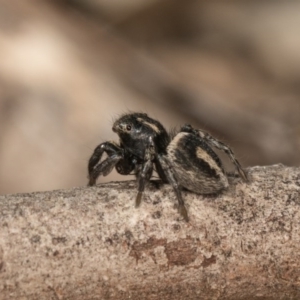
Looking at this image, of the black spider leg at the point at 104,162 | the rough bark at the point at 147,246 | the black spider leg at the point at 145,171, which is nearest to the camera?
the rough bark at the point at 147,246

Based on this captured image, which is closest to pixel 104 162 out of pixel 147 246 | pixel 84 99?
pixel 147 246

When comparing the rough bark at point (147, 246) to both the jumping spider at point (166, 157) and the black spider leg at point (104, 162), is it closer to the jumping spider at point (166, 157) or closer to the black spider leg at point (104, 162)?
the jumping spider at point (166, 157)

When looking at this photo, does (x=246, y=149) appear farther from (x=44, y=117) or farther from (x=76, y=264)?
(x=76, y=264)

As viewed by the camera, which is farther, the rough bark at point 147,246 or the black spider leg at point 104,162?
the black spider leg at point 104,162

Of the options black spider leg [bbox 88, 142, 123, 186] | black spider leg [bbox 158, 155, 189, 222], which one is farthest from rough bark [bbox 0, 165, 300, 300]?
black spider leg [bbox 88, 142, 123, 186]

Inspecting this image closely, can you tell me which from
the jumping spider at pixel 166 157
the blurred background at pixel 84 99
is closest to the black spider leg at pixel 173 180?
the jumping spider at pixel 166 157

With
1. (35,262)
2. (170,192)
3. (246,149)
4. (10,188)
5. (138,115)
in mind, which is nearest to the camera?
(35,262)

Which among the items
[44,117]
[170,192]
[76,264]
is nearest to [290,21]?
[44,117]

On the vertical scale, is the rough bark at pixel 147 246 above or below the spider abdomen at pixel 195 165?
below
